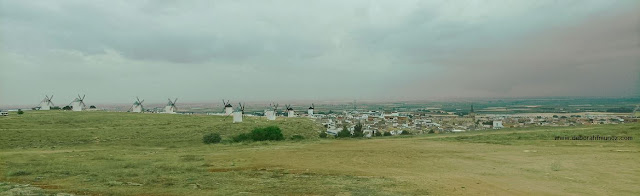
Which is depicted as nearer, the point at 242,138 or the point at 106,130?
the point at 242,138

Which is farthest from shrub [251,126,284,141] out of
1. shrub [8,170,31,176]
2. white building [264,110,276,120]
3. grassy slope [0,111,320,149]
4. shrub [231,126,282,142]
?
white building [264,110,276,120]

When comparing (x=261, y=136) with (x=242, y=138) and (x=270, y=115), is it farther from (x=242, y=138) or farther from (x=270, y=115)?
(x=270, y=115)

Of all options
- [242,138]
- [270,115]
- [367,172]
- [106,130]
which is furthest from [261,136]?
[270,115]

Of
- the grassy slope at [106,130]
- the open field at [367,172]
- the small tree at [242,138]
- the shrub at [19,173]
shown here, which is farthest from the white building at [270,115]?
the shrub at [19,173]

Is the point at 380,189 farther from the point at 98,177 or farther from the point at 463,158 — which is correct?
the point at 98,177

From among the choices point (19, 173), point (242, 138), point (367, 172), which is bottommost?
point (242, 138)

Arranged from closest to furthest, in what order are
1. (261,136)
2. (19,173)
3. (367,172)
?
(367,172)
(19,173)
(261,136)

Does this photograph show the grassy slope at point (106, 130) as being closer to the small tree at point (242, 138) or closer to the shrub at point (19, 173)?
the small tree at point (242, 138)

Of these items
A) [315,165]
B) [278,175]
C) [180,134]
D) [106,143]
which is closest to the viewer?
[278,175]

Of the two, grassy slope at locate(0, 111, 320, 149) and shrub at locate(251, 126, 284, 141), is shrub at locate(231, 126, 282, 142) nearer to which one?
shrub at locate(251, 126, 284, 141)

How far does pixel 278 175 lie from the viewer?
A: 867 inches

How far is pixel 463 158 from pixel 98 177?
24125 mm

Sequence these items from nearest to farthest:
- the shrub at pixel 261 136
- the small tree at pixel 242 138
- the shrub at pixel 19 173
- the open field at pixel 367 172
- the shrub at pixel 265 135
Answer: the open field at pixel 367 172 → the shrub at pixel 19 173 → the small tree at pixel 242 138 → the shrub at pixel 261 136 → the shrub at pixel 265 135

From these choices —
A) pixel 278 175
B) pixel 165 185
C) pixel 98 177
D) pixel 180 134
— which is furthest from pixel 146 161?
pixel 180 134
